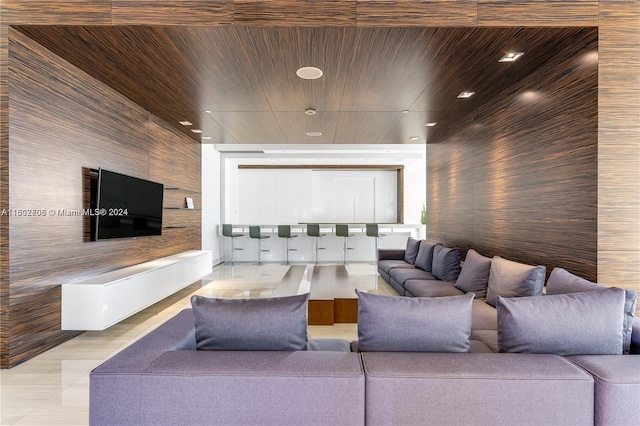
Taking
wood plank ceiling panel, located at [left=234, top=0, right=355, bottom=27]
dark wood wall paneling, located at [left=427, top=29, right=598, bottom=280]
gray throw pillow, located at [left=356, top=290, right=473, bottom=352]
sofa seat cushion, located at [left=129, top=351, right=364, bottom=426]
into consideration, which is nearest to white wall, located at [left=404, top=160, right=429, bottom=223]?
dark wood wall paneling, located at [left=427, top=29, right=598, bottom=280]

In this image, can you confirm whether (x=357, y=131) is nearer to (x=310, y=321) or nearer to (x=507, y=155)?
(x=507, y=155)

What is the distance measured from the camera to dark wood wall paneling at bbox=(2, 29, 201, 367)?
2.78m

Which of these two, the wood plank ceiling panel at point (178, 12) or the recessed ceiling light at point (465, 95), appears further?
the recessed ceiling light at point (465, 95)

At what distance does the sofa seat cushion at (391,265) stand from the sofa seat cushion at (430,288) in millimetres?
1136

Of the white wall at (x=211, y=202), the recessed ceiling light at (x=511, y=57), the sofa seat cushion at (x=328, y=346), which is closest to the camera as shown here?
the sofa seat cushion at (x=328, y=346)

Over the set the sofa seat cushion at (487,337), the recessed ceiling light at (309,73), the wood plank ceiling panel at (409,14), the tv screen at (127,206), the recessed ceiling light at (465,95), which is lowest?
the sofa seat cushion at (487,337)

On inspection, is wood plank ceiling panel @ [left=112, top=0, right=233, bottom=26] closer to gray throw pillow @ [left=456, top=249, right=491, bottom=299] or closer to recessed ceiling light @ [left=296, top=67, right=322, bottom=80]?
recessed ceiling light @ [left=296, top=67, right=322, bottom=80]

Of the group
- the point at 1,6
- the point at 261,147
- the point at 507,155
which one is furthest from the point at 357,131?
the point at 1,6

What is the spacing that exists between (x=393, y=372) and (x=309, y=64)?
2.60 metres

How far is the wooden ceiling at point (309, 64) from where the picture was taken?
2.64 metres

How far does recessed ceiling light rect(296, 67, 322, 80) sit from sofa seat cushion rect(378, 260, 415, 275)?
10.3ft

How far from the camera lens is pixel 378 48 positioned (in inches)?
111

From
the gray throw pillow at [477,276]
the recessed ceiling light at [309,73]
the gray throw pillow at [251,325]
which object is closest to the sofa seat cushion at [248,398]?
the gray throw pillow at [251,325]

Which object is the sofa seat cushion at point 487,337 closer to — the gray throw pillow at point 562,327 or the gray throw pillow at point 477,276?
the gray throw pillow at point 562,327
